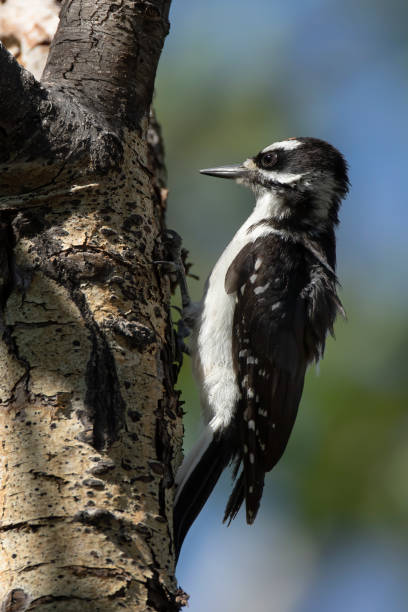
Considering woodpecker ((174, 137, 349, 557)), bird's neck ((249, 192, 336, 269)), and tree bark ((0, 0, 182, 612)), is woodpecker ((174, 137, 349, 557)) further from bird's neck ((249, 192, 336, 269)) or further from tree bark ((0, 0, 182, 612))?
tree bark ((0, 0, 182, 612))

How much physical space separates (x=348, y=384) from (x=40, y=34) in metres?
2.90

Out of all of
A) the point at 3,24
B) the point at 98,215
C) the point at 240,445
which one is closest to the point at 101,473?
the point at 98,215

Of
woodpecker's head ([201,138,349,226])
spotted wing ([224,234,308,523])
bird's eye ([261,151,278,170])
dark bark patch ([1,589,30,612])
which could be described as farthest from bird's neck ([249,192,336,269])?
dark bark patch ([1,589,30,612])

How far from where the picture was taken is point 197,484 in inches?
139

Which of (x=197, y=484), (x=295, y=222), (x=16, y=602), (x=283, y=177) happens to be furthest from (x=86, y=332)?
(x=283, y=177)

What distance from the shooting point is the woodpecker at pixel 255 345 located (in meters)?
3.78

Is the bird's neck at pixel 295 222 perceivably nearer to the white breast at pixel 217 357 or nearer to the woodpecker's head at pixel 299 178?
the woodpecker's head at pixel 299 178

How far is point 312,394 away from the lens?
16.8ft

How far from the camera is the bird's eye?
454 centimetres

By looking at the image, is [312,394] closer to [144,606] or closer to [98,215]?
[98,215]

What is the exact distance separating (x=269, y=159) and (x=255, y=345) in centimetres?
129

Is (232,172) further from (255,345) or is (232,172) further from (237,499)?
(237,499)

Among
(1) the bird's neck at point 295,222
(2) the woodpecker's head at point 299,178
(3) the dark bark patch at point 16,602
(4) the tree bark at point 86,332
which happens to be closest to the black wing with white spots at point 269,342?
(1) the bird's neck at point 295,222

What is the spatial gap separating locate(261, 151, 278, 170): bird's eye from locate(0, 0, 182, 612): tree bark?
1373mm
